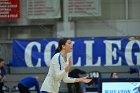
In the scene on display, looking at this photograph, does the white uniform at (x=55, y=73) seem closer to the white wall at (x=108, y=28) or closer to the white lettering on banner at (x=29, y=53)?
the white lettering on banner at (x=29, y=53)

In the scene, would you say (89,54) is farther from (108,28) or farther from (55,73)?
(55,73)

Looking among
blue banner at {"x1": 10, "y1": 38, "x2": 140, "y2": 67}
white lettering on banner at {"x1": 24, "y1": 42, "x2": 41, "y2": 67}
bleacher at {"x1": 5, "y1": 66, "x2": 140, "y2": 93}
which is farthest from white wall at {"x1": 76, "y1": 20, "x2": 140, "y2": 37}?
white lettering on banner at {"x1": 24, "y1": 42, "x2": 41, "y2": 67}

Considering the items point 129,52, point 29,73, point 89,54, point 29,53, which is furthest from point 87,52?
point 29,73

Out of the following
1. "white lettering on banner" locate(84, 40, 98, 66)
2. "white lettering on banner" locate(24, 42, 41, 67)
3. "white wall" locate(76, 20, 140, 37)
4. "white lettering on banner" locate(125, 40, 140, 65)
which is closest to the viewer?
"white lettering on banner" locate(125, 40, 140, 65)

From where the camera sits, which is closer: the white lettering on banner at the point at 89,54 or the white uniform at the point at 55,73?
the white uniform at the point at 55,73

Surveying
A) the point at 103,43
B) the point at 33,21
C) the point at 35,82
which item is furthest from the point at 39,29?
the point at 35,82

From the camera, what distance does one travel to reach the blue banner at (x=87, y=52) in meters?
13.9

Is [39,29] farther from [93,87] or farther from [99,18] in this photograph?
[93,87]

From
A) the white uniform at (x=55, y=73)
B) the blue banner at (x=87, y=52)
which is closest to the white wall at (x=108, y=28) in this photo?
the blue banner at (x=87, y=52)

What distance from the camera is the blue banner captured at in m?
13.9

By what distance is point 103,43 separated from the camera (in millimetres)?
13969

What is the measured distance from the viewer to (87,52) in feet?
46.2

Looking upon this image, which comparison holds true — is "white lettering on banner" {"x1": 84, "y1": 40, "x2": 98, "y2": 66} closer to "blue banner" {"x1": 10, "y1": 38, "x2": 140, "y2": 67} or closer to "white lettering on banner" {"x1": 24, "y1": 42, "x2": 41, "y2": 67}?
"blue banner" {"x1": 10, "y1": 38, "x2": 140, "y2": 67}

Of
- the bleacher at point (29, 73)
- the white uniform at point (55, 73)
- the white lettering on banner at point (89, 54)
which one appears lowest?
the bleacher at point (29, 73)
